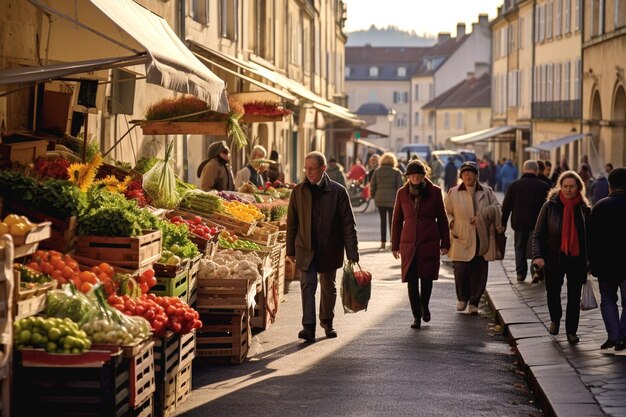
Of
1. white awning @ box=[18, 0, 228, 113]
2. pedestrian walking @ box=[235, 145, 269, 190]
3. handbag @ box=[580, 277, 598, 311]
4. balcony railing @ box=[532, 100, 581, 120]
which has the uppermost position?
balcony railing @ box=[532, 100, 581, 120]

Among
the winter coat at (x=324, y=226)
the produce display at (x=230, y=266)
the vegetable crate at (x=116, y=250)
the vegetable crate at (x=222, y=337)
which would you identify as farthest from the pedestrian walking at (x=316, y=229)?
the vegetable crate at (x=116, y=250)

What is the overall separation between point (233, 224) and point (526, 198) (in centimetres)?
527

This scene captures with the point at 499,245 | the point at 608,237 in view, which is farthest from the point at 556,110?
the point at 608,237

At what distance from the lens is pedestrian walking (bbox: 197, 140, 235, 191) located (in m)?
18.4

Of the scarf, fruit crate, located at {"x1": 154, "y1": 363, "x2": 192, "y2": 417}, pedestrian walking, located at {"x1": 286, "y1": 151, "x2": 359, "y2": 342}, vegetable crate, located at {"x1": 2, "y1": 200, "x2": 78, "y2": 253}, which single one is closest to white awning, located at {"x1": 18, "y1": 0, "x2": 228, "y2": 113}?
vegetable crate, located at {"x1": 2, "y1": 200, "x2": 78, "y2": 253}

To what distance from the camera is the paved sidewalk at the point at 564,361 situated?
30.0 ft

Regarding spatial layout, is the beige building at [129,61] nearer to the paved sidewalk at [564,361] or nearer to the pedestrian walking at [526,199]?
the paved sidewalk at [564,361]

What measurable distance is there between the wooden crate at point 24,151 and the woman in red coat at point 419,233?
383 cm

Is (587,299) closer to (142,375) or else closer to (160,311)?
(160,311)

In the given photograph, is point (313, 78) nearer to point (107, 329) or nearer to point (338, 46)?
point (338, 46)

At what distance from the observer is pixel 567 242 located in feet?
39.4

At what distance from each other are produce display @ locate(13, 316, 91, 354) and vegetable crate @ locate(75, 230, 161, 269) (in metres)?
1.85

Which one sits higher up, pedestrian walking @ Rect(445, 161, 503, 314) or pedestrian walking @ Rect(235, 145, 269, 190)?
pedestrian walking @ Rect(235, 145, 269, 190)

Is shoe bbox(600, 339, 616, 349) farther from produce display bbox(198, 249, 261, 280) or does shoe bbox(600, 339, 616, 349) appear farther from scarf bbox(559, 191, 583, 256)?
produce display bbox(198, 249, 261, 280)
